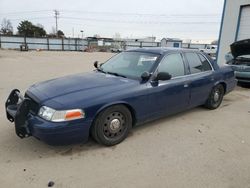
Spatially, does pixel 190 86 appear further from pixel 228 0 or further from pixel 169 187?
pixel 228 0

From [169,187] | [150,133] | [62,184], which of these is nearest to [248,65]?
[150,133]

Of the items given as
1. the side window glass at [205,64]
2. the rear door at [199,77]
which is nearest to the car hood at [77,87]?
the rear door at [199,77]

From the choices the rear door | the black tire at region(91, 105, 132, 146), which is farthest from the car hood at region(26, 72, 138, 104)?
the rear door

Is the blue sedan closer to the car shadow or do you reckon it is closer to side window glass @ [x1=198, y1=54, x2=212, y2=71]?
side window glass @ [x1=198, y1=54, x2=212, y2=71]

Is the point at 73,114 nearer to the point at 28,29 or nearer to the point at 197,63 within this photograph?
the point at 197,63

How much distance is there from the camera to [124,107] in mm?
3703

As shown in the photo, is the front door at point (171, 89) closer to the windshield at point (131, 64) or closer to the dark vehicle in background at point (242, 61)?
the windshield at point (131, 64)

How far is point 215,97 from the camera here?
18.4ft

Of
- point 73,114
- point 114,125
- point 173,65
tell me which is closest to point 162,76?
point 173,65

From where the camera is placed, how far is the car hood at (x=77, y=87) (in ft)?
11.0

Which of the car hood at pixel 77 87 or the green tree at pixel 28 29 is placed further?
the green tree at pixel 28 29

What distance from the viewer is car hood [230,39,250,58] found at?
→ 25.9 feet

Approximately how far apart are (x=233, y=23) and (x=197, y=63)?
29.8ft

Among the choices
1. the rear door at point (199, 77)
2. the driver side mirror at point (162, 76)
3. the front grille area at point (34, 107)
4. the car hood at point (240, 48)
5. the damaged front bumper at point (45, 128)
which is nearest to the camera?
the damaged front bumper at point (45, 128)
